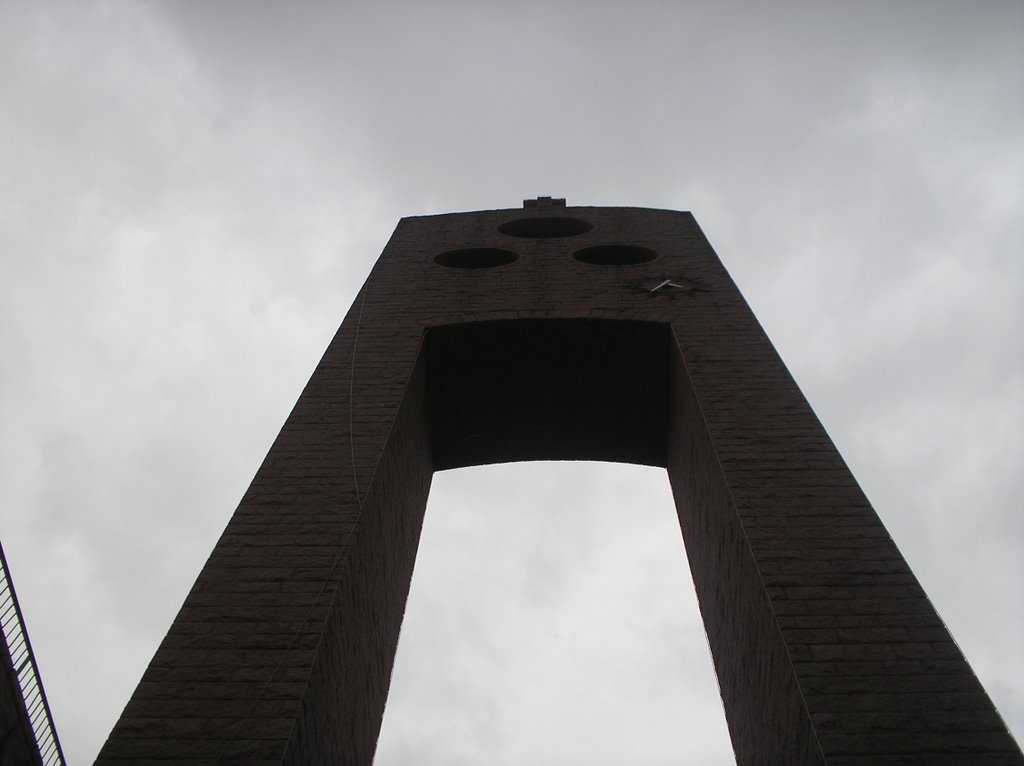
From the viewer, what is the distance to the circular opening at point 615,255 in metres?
8.58

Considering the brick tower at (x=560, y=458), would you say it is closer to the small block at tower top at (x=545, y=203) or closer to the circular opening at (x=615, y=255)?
the circular opening at (x=615, y=255)

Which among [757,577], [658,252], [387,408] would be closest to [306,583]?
[387,408]

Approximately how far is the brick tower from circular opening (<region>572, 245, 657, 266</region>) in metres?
0.03

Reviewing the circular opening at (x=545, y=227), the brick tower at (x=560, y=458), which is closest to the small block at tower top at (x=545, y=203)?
the circular opening at (x=545, y=227)

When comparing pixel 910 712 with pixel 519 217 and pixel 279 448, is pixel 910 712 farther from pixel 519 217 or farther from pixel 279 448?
pixel 519 217

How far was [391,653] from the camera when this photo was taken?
5781mm

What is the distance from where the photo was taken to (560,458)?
825cm

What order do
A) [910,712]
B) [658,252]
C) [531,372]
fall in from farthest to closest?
1. [658,252]
2. [531,372]
3. [910,712]

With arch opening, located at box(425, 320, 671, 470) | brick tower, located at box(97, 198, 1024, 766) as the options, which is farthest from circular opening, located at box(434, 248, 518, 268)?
arch opening, located at box(425, 320, 671, 470)

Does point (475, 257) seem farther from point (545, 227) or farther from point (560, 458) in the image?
point (560, 458)

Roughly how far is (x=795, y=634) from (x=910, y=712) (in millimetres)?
532

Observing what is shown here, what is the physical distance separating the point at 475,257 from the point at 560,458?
2403mm

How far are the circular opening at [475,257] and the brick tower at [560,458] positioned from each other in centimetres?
3

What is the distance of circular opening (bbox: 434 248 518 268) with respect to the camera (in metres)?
8.77
